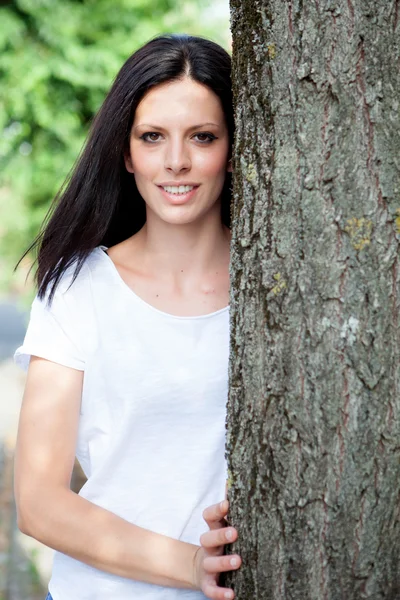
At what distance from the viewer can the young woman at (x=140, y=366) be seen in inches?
74.3

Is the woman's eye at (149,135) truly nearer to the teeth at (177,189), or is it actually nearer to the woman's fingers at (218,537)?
the teeth at (177,189)

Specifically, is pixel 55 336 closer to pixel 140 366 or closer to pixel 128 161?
pixel 140 366

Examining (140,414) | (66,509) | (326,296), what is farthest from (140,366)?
(326,296)

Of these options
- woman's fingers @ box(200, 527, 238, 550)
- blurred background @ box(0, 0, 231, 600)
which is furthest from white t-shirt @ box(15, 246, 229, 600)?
blurred background @ box(0, 0, 231, 600)

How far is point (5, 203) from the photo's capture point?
7.39 meters

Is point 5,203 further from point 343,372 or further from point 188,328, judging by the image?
point 343,372

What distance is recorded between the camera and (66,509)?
1.86 metres

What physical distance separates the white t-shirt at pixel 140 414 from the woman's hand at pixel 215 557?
191mm

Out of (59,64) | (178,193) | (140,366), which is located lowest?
(140,366)

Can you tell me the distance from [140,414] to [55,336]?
0.27m

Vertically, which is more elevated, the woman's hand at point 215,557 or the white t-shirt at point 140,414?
the white t-shirt at point 140,414

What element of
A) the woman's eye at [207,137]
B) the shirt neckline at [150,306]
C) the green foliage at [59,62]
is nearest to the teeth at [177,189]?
the woman's eye at [207,137]

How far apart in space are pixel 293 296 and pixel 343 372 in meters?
0.17

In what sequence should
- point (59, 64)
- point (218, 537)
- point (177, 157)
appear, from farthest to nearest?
point (59, 64), point (177, 157), point (218, 537)
